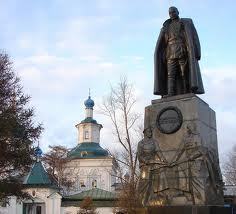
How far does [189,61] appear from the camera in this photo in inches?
364

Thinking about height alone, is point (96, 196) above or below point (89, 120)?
below

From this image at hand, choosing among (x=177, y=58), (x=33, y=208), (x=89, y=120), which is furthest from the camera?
(x=89, y=120)

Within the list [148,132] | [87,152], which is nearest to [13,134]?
[148,132]

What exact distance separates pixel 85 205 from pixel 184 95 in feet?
84.6

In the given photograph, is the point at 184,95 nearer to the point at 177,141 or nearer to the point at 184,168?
the point at 177,141

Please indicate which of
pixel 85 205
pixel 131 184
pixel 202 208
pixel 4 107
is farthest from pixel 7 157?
pixel 202 208

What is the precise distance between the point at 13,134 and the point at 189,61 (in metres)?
14.7

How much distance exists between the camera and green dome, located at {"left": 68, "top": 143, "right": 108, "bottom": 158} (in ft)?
189

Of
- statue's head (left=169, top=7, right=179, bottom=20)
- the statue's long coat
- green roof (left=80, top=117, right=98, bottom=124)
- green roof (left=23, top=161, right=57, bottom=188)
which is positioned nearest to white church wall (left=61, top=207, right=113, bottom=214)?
green roof (left=23, top=161, right=57, bottom=188)

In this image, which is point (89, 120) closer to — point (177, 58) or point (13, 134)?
point (13, 134)

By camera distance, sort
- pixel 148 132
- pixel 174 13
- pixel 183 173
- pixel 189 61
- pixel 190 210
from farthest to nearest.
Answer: pixel 174 13 < pixel 189 61 < pixel 148 132 < pixel 183 173 < pixel 190 210

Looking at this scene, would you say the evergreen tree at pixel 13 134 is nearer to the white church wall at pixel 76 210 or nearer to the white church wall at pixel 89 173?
the white church wall at pixel 76 210

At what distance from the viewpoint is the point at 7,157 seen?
21.5m

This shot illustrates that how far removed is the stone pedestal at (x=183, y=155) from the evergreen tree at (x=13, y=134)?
13.1 metres
